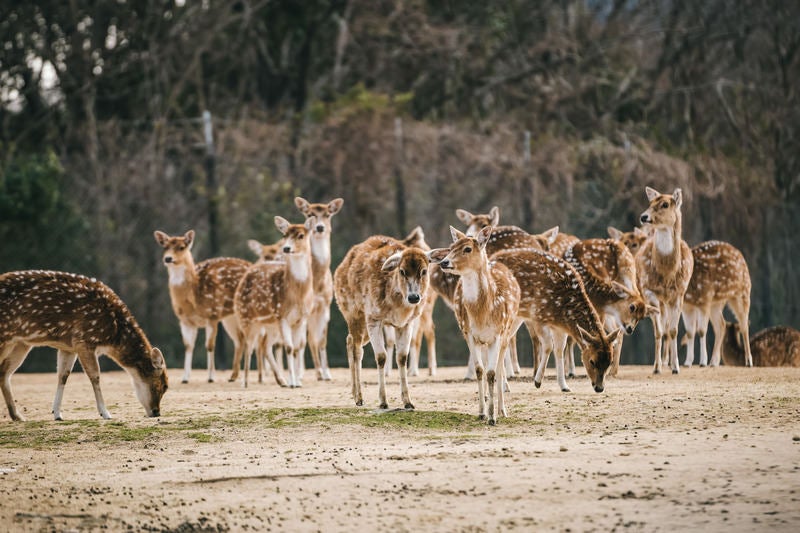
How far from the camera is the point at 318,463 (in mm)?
8273

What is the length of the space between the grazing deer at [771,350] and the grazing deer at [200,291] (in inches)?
256

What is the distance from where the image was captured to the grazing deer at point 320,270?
15.0 m

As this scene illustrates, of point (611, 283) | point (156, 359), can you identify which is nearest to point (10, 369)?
point (156, 359)

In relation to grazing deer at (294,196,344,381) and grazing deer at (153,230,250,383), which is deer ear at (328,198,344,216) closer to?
grazing deer at (294,196,344,381)

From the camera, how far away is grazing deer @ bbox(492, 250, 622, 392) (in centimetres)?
1140

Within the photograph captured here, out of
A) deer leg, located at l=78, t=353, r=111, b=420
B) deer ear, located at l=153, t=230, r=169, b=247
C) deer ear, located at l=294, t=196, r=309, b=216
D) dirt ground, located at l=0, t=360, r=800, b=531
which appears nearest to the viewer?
dirt ground, located at l=0, t=360, r=800, b=531

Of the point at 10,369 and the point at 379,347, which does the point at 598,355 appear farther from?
the point at 10,369

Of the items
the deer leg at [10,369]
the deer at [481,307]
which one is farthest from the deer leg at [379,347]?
the deer leg at [10,369]

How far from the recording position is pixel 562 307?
1170cm

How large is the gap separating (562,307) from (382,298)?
198 cm

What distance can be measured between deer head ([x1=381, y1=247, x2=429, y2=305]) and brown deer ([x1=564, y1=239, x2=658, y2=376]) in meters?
3.43

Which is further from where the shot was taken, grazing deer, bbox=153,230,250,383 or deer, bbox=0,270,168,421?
grazing deer, bbox=153,230,250,383

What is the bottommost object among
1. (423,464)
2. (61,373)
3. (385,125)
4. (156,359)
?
(423,464)

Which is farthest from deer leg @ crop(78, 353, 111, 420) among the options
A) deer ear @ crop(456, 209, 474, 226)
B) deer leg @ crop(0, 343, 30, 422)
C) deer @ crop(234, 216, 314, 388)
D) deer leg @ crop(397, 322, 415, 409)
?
deer ear @ crop(456, 209, 474, 226)
